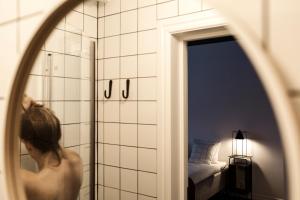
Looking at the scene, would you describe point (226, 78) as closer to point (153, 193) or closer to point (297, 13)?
point (297, 13)

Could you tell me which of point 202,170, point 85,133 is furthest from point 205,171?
point 85,133

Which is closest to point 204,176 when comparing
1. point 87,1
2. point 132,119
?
point 132,119

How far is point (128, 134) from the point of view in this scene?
59cm

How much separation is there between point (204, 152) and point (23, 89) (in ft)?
1.52

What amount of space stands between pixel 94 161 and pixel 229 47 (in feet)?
1.39

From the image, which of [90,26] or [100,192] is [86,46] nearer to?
[90,26]

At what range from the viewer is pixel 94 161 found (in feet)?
2.12

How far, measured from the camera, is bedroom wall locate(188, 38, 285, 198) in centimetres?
36

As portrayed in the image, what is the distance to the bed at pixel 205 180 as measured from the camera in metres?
0.42

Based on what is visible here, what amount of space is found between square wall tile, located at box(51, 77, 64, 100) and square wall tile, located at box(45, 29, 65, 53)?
0.26ft

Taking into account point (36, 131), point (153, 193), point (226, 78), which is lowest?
point (153, 193)

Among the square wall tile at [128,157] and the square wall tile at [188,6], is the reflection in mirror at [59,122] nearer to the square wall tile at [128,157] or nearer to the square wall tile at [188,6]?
the square wall tile at [128,157]

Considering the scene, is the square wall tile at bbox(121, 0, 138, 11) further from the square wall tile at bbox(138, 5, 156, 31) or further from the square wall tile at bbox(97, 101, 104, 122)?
the square wall tile at bbox(97, 101, 104, 122)

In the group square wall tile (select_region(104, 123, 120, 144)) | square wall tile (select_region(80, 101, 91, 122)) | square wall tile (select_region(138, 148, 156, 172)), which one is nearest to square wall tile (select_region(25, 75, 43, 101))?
square wall tile (select_region(80, 101, 91, 122))
